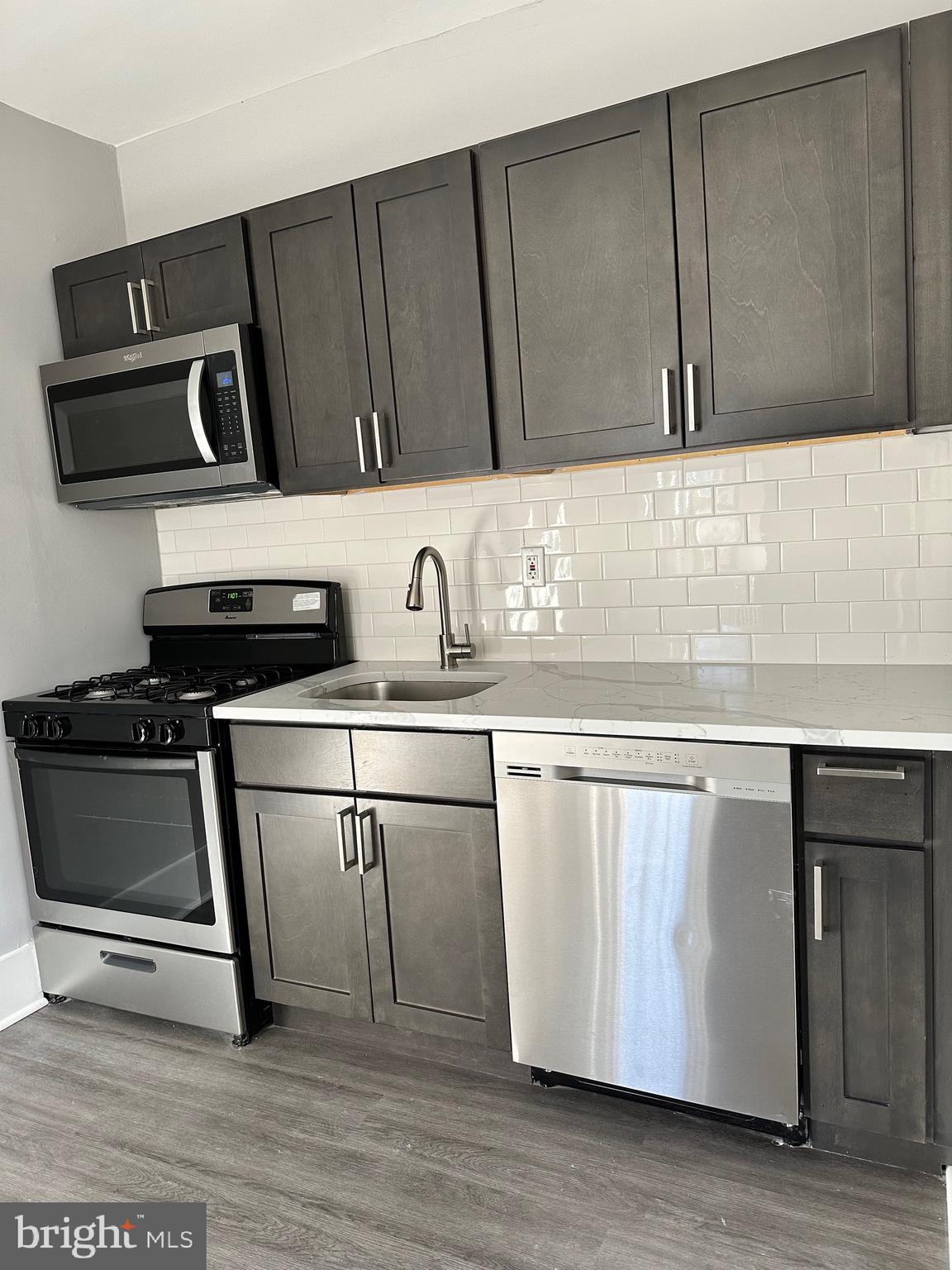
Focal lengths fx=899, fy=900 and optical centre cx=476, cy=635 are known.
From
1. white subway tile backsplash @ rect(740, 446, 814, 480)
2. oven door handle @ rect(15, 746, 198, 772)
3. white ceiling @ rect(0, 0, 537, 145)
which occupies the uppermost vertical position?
white ceiling @ rect(0, 0, 537, 145)

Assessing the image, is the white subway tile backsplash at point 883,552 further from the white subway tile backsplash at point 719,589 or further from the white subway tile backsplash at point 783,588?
the white subway tile backsplash at point 719,589

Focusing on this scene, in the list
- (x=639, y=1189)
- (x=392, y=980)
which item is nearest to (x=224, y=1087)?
(x=392, y=980)

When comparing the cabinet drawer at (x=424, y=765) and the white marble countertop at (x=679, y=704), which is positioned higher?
the white marble countertop at (x=679, y=704)

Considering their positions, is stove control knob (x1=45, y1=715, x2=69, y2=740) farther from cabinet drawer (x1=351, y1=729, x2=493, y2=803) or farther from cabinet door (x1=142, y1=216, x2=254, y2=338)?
cabinet door (x1=142, y1=216, x2=254, y2=338)

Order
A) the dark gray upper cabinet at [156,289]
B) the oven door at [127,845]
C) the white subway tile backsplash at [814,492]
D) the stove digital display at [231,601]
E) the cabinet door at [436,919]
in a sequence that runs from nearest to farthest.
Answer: the cabinet door at [436,919] < the white subway tile backsplash at [814,492] < the oven door at [127,845] < the dark gray upper cabinet at [156,289] < the stove digital display at [231,601]

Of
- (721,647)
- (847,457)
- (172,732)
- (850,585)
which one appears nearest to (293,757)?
(172,732)

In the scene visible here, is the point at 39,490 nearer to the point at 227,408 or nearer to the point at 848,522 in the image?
the point at 227,408

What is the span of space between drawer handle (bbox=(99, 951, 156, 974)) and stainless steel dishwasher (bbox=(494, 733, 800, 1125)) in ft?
3.77

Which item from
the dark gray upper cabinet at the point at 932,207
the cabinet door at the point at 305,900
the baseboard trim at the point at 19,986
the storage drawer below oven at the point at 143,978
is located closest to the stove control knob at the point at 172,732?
the cabinet door at the point at 305,900

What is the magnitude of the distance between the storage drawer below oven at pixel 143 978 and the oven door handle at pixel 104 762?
53 cm

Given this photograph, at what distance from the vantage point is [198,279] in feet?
8.68

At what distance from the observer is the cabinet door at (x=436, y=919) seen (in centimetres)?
214

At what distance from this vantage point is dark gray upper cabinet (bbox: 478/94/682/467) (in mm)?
2051
